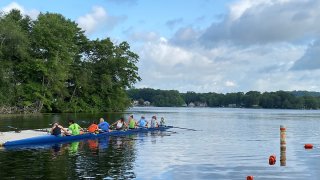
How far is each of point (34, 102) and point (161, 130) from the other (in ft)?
137

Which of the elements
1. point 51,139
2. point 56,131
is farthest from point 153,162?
point 56,131

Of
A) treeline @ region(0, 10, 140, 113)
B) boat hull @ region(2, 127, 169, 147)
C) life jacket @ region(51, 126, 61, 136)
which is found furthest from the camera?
treeline @ region(0, 10, 140, 113)

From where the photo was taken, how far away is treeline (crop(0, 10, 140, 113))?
Answer: 7694 centimetres

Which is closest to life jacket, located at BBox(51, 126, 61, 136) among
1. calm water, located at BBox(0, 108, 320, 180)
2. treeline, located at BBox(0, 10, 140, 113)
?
calm water, located at BBox(0, 108, 320, 180)

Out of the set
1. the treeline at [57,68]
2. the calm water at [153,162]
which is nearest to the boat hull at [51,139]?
the calm water at [153,162]

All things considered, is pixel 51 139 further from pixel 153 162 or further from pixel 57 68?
pixel 57 68

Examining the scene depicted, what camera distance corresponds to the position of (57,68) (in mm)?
80875

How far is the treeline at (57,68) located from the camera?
76.9 metres

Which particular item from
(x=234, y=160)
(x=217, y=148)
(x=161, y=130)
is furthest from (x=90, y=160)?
(x=161, y=130)

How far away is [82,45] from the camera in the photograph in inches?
3917

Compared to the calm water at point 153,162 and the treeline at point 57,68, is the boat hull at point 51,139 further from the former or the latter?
the treeline at point 57,68

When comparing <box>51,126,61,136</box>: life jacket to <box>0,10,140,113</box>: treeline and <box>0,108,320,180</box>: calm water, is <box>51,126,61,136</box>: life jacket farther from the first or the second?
<box>0,10,140,113</box>: treeline

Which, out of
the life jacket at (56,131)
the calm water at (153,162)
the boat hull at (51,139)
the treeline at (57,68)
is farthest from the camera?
the treeline at (57,68)

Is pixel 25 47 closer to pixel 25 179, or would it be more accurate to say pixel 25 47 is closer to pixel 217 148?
pixel 217 148
